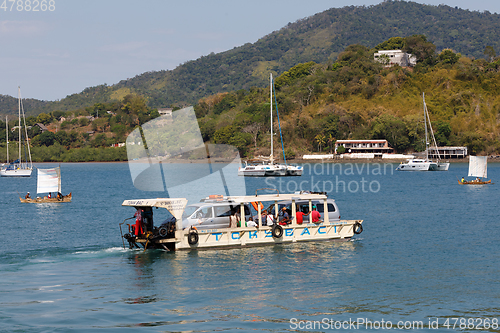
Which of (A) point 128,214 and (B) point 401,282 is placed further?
(A) point 128,214

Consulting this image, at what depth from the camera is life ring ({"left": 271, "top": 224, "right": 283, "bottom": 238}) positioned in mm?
27922

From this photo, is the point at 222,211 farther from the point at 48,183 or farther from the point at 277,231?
the point at 48,183

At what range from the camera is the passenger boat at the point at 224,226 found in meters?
26.5

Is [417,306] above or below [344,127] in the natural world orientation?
below

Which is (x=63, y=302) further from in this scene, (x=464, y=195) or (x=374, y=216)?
(x=464, y=195)

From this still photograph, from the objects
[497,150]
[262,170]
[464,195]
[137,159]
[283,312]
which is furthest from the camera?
[497,150]

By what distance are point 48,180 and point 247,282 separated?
44024 millimetres

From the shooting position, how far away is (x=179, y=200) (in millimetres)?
26203

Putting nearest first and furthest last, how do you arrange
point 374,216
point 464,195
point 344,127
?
1. point 374,216
2. point 464,195
3. point 344,127

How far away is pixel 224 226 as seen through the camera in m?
28.6

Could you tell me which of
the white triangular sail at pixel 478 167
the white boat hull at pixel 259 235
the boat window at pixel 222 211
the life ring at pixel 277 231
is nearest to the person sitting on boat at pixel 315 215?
the white boat hull at pixel 259 235

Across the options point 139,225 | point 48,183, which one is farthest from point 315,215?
point 48,183

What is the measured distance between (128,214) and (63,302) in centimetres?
3116

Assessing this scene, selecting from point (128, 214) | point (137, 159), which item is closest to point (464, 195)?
point (128, 214)
